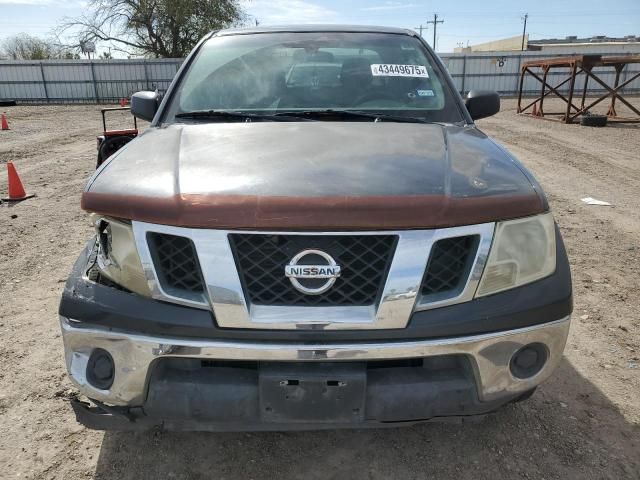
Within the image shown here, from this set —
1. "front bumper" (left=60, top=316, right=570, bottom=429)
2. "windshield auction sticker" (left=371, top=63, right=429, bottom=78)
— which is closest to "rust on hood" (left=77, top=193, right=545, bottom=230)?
"front bumper" (left=60, top=316, right=570, bottom=429)

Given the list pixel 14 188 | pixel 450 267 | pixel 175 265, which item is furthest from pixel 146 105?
pixel 14 188

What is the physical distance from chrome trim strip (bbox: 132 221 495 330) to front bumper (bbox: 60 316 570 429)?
0.07 m

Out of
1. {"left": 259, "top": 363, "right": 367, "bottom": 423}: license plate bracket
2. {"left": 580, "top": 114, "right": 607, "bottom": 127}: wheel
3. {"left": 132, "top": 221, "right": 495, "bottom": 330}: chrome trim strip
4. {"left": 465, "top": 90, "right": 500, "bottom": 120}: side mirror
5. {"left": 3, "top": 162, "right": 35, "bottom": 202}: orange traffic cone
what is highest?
{"left": 465, "top": 90, "right": 500, "bottom": 120}: side mirror

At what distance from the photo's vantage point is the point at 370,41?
3191mm

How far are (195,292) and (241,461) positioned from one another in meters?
0.89

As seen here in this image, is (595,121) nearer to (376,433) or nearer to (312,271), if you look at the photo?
(376,433)

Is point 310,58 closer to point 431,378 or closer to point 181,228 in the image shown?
point 181,228

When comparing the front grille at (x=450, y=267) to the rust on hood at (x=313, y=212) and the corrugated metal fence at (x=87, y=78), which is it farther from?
the corrugated metal fence at (x=87, y=78)

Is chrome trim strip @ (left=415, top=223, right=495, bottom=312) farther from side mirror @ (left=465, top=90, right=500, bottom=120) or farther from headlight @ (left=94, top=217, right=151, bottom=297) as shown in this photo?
side mirror @ (left=465, top=90, right=500, bottom=120)

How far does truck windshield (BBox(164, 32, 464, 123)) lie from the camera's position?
9.21 ft

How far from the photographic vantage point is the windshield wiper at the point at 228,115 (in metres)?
2.67

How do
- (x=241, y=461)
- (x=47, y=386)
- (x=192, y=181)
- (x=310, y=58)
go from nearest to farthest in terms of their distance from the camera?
(x=192, y=181) → (x=241, y=461) → (x=47, y=386) → (x=310, y=58)

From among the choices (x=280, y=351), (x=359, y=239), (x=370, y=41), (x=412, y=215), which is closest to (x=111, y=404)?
(x=280, y=351)

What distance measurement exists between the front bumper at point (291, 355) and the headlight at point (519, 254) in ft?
0.56
